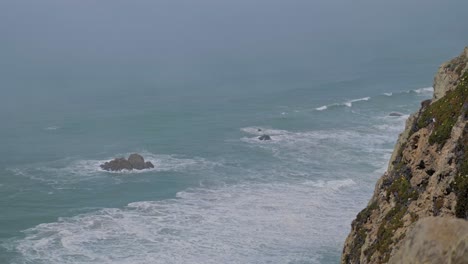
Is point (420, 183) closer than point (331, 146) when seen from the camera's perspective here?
Yes

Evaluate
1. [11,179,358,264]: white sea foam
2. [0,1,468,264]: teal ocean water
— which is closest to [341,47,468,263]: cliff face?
[0,1,468,264]: teal ocean water

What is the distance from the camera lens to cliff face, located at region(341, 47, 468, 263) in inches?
877

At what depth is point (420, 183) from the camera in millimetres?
25750

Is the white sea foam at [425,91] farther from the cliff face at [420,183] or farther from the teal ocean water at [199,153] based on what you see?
the cliff face at [420,183]

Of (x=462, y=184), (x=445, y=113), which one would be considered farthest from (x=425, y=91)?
(x=462, y=184)

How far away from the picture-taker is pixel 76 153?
96750mm

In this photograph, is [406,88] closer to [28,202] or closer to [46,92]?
[46,92]

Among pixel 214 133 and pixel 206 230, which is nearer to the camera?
pixel 206 230

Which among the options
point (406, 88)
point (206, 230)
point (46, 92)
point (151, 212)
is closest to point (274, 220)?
point (206, 230)

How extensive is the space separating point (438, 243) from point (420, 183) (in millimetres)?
13690

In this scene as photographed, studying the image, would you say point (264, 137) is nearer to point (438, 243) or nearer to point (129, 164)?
point (129, 164)

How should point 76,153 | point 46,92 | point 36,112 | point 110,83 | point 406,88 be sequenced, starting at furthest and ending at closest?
point 110,83, point 46,92, point 406,88, point 36,112, point 76,153

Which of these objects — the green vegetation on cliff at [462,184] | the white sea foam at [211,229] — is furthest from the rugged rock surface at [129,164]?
the green vegetation on cliff at [462,184]

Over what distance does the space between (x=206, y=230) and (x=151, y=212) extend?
972 cm
